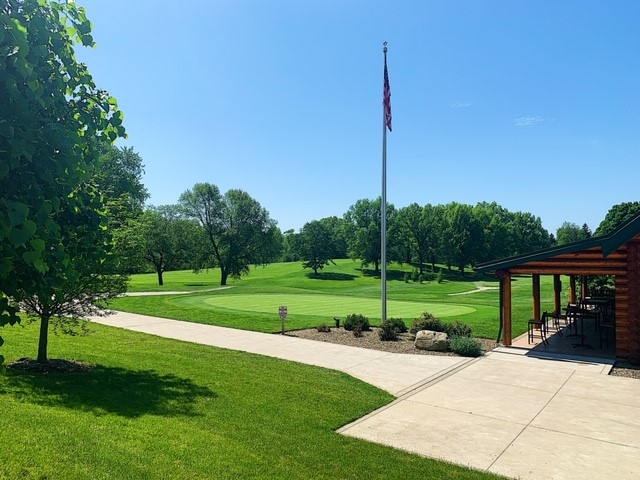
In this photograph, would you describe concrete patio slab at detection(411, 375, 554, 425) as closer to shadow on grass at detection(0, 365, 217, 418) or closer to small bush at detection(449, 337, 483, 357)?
small bush at detection(449, 337, 483, 357)

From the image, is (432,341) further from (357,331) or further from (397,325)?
(357,331)

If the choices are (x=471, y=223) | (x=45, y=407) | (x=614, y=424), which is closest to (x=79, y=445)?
(x=45, y=407)

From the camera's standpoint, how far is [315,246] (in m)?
72.6

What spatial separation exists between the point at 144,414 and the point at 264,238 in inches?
1910

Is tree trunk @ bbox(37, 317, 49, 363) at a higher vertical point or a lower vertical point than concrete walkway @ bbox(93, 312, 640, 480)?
higher

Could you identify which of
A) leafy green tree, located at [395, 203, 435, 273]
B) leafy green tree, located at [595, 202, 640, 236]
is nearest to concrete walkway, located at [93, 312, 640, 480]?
leafy green tree, located at [595, 202, 640, 236]

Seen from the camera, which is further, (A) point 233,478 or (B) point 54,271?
(A) point 233,478

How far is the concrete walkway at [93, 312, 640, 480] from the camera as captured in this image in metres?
6.09

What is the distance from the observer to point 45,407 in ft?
22.1

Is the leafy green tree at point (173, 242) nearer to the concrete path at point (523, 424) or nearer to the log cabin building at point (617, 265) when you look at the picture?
the log cabin building at point (617, 265)

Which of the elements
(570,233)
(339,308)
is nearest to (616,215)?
(339,308)

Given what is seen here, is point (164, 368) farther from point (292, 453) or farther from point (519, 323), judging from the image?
point (519, 323)

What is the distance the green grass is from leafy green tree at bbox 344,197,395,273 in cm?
6420

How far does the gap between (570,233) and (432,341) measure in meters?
136
